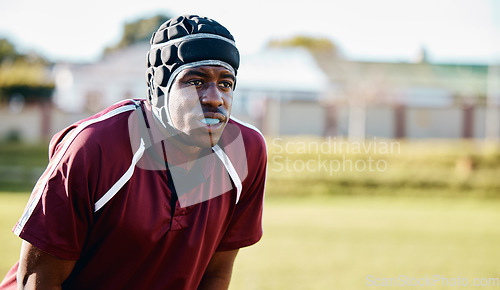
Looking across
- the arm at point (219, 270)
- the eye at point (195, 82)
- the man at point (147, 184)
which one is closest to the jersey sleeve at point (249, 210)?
the arm at point (219, 270)

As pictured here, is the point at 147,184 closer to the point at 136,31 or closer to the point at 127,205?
the point at 127,205

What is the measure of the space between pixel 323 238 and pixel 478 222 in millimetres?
4750

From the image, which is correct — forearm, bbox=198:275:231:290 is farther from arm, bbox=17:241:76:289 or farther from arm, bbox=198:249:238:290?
arm, bbox=17:241:76:289

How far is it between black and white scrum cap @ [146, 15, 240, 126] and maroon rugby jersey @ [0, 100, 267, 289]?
0.12 m

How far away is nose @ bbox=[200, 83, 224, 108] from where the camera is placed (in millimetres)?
1946

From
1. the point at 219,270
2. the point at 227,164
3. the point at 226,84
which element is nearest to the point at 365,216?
the point at 219,270

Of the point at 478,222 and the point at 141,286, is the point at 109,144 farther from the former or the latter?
the point at 478,222

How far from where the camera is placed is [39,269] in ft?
6.04

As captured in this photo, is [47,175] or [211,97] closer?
[47,175]

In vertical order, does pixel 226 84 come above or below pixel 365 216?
above

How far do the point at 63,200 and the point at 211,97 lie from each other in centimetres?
63

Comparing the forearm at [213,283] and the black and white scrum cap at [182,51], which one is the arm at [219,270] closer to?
the forearm at [213,283]

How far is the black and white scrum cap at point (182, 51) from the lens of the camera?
1.94 m

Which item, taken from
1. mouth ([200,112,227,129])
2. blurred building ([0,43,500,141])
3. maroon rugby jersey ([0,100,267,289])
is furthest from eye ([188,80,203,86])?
blurred building ([0,43,500,141])
